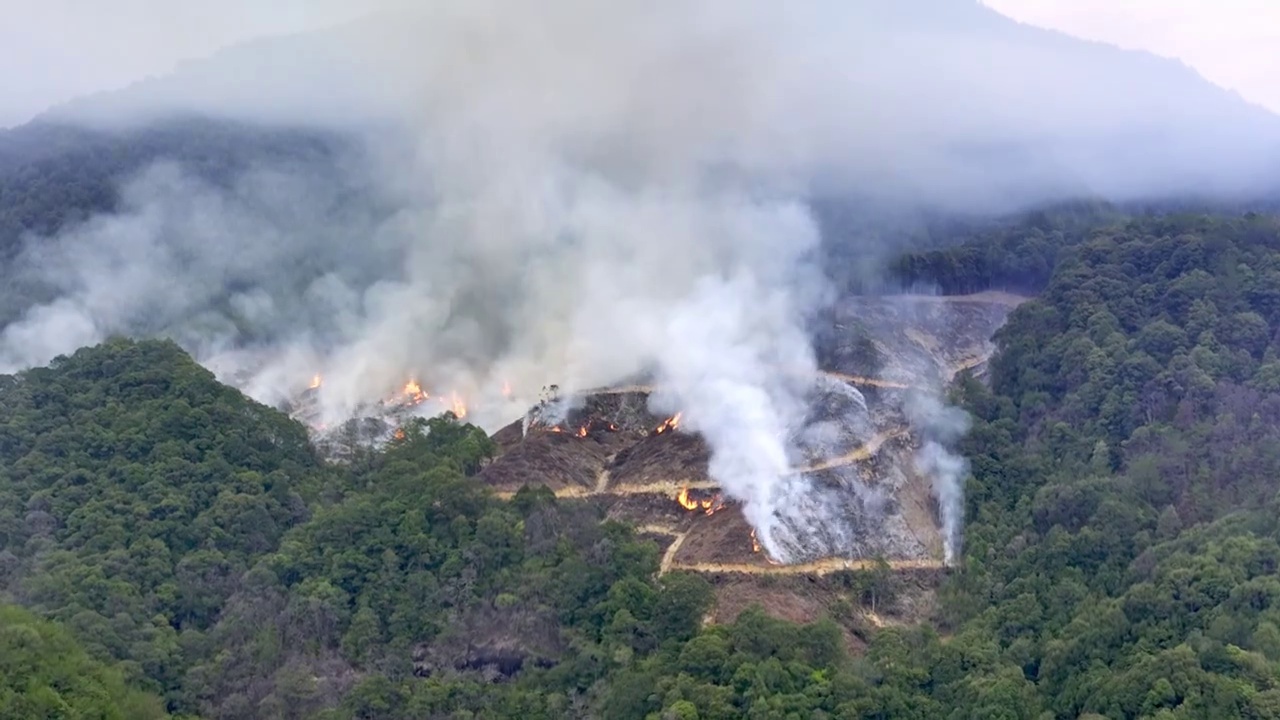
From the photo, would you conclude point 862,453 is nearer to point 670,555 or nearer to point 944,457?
point 944,457

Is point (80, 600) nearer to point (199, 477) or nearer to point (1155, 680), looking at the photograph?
point (199, 477)

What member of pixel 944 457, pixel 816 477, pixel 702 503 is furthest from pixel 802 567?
pixel 944 457

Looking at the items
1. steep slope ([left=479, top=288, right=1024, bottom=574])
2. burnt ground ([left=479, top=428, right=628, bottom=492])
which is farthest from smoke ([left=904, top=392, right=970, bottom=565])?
burnt ground ([left=479, top=428, right=628, bottom=492])

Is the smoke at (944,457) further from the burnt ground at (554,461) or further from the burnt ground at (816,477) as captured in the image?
the burnt ground at (554,461)

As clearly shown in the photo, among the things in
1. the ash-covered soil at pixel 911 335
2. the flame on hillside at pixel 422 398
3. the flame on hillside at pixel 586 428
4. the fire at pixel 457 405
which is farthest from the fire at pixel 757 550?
the fire at pixel 457 405

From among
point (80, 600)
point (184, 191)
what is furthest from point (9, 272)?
point (80, 600)

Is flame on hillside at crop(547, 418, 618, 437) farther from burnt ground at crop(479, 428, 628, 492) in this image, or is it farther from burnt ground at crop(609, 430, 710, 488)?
burnt ground at crop(609, 430, 710, 488)
